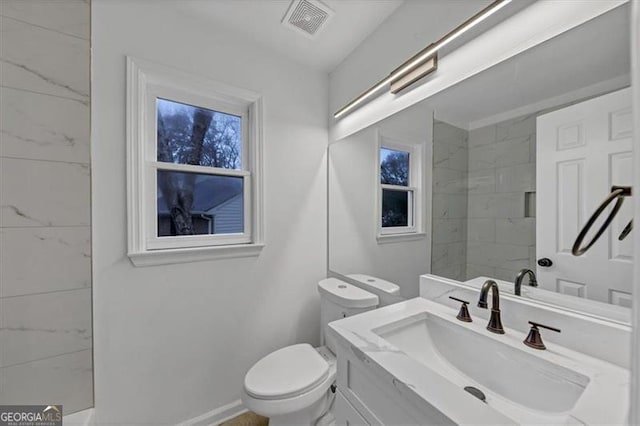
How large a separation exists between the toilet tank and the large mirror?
0.64 feet

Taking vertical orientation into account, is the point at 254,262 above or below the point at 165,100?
below

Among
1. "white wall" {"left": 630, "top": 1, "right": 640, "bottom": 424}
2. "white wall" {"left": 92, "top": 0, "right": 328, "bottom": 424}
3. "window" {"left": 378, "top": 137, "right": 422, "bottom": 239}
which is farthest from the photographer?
"window" {"left": 378, "top": 137, "right": 422, "bottom": 239}

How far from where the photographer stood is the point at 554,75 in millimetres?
Answer: 807

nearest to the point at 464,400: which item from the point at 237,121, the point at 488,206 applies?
the point at 488,206

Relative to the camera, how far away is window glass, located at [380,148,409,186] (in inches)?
55.6

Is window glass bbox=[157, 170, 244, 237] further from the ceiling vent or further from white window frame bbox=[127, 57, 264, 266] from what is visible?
the ceiling vent

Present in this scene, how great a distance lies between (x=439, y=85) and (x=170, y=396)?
2.14 meters

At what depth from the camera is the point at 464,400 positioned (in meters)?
0.56

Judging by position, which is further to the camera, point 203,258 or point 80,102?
point 203,258

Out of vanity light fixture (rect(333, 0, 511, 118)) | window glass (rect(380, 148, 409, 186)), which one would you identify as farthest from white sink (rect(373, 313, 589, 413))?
vanity light fixture (rect(333, 0, 511, 118))

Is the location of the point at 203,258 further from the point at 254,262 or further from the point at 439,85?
the point at 439,85

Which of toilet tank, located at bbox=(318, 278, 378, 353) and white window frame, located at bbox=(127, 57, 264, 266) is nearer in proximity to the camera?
white window frame, located at bbox=(127, 57, 264, 266)

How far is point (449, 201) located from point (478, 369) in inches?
26.6

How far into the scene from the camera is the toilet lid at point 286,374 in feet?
3.75
